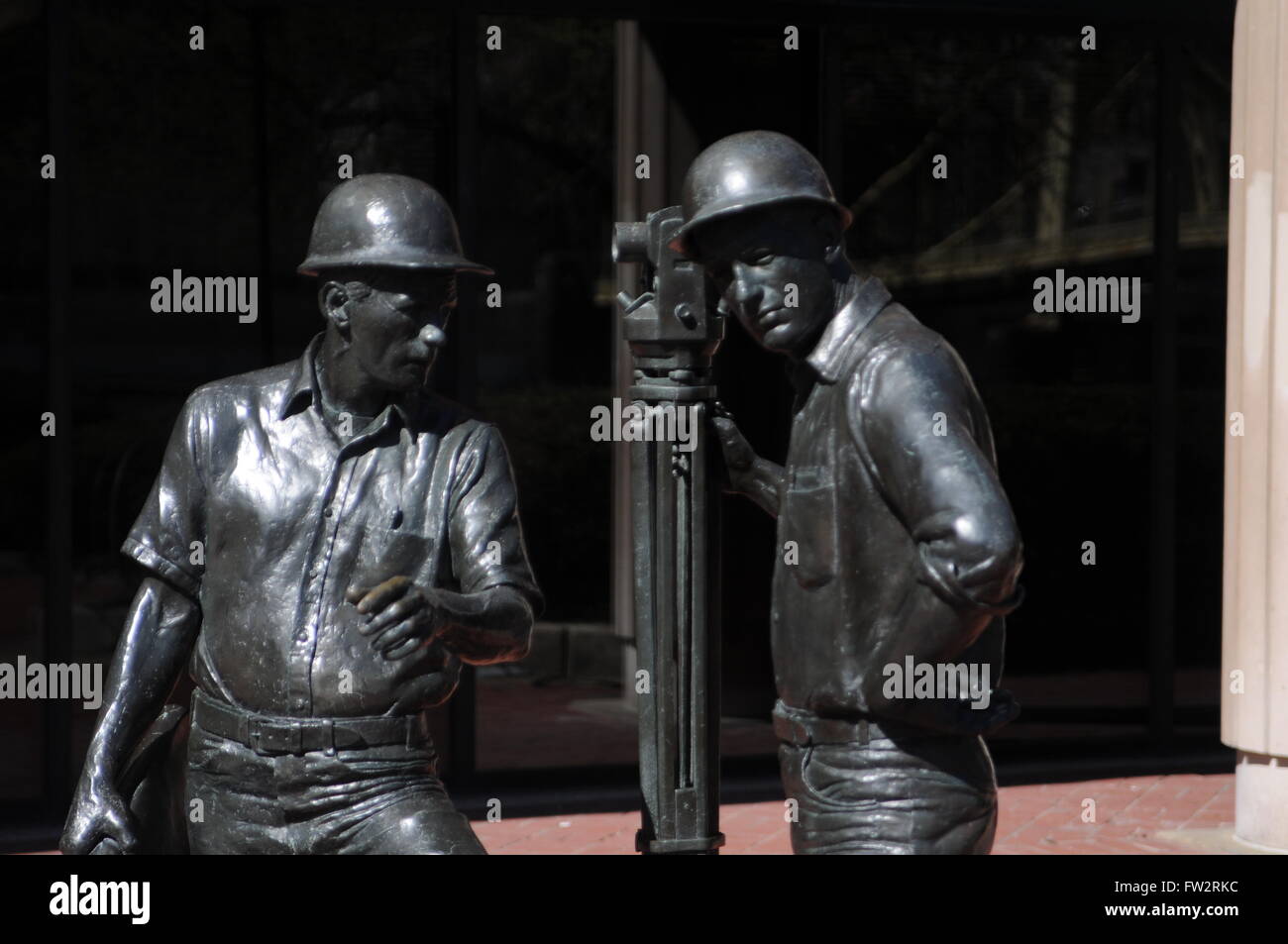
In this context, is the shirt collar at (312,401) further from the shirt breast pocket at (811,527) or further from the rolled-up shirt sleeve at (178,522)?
the shirt breast pocket at (811,527)

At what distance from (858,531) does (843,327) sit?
40cm

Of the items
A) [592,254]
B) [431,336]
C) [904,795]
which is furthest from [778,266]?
[592,254]

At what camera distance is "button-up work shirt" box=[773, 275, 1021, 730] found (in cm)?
341

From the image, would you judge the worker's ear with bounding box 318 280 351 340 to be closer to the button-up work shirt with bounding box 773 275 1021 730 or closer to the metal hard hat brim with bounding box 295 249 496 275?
the metal hard hat brim with bounding box 295 249 496 275

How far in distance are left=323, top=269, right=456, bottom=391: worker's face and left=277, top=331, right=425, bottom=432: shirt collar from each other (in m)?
0.06

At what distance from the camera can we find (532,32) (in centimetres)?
845

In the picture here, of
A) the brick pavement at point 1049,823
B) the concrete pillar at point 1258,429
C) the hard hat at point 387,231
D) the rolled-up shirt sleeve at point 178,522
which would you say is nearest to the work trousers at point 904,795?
the hard hat at point 387,231

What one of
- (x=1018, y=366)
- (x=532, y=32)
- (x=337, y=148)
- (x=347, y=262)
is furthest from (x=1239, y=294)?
(x=347, y=262)

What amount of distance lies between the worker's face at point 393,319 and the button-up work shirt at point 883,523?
78 cm

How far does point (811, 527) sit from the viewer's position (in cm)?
367

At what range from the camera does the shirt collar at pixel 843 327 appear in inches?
145

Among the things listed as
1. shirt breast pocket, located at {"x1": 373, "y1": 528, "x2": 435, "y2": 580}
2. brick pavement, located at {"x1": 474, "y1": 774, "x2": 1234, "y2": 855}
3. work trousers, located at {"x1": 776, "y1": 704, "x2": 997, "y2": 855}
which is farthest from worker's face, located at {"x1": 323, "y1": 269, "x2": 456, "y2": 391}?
brick pavement, located at {"x1": 474, "y1": 774, "x2": 1234, "y2": 855}

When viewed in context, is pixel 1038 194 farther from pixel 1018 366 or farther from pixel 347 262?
pixel 347 262

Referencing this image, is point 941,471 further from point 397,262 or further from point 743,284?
point 397,262
